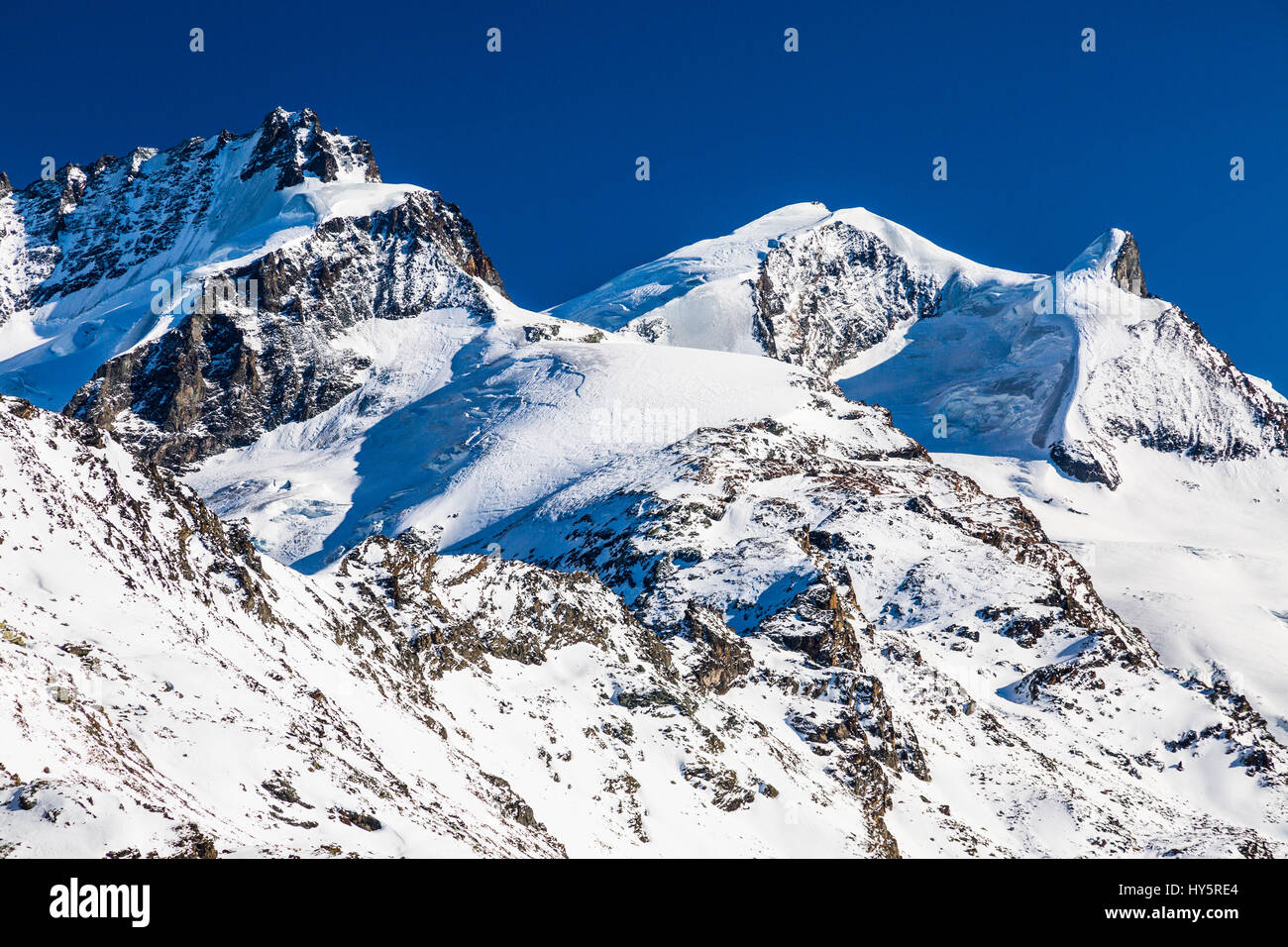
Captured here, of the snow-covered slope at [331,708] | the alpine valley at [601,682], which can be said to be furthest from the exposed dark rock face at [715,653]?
the snow-covered slope at [331,708]

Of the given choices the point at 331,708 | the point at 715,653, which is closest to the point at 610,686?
the point at 715,653

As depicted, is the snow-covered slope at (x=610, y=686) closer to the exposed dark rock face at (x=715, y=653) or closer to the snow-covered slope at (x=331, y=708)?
the snow-covered slope at (x=331, y=708)

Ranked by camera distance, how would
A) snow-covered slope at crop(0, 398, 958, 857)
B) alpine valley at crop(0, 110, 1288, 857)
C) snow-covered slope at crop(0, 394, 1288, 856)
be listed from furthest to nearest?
alpine valley at crop(0, 110, 1288, 857) → snow-covered slope at crop(0, 394, 1288, 856) → snow-covered slope at crop(0, 398, 958, 857)

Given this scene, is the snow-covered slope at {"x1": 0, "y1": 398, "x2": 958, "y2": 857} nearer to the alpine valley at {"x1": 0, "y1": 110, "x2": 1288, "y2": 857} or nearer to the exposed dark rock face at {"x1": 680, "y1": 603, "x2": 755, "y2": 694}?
the alpine valley at {"x1": 0, "y1": 110, "x2": 1288, "y2": 857}

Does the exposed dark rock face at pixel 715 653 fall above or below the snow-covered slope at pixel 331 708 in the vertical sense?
below

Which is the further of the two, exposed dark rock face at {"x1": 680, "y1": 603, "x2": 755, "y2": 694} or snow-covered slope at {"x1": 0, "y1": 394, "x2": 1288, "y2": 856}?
exposed dark rock face at {"x1": 680, "y1": 603, "x2": 755, "y2": 694}

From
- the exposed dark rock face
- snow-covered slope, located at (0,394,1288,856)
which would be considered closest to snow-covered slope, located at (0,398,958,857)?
snow-covered slope, located at (0,394,1288,856)

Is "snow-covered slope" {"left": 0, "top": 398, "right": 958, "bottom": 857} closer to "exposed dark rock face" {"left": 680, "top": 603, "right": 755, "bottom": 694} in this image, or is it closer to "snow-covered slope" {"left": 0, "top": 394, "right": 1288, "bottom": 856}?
"snow-covered slope" {"left": 0, "top": 394, "right": 1288, "bottom": 856}

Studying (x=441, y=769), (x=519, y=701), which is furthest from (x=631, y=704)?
(x=441, y=769)

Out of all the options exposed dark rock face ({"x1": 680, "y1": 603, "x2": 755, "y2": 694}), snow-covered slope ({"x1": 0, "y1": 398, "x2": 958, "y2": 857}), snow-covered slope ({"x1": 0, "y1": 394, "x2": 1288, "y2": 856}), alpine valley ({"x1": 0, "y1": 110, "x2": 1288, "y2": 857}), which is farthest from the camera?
exposed dark rock face ({"x1": 680, "y1": 603, "x2": 755, "y2": 694})

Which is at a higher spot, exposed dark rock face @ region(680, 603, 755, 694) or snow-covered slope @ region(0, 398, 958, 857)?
snow-covered slope @ region(0, 398, 958, 857)

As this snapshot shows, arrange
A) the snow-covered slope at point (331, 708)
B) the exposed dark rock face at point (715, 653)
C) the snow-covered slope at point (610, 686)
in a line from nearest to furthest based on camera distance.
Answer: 1. the snow-covered slope at point (331, 708)
2. the snow-covered slope at point (610, 686)
3. the exposed dark rock face at point (715, 653)
